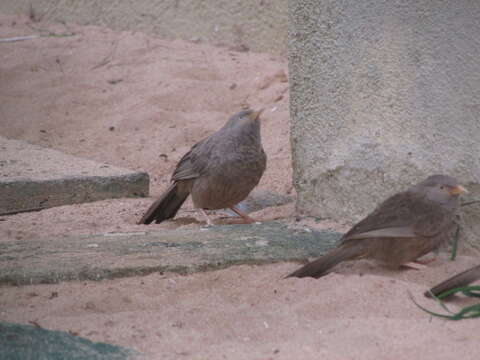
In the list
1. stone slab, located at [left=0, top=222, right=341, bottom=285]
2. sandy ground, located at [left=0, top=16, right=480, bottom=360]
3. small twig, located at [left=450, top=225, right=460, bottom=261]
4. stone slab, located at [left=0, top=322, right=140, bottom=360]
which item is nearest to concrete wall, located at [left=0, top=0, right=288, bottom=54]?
sandy ground, located at [left=0, top=16, right=480, bottom=360]

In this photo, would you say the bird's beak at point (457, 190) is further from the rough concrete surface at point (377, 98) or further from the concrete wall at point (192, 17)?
the concrete wall at point (192, 17)

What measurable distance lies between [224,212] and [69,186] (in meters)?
1.12

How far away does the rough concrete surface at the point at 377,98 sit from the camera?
11.4 ft

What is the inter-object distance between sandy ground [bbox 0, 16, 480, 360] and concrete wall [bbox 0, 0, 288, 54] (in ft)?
0.48

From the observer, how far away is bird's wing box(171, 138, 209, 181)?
4.81 metres

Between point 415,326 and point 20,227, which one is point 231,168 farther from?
point 415,326

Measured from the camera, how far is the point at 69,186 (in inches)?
201

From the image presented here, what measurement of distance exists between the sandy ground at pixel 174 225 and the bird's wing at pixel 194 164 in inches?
13.8

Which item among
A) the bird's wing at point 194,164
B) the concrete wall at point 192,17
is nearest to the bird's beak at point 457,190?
the bird's wing at point 194,164

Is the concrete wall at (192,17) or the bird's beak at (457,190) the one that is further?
the concrete wall at (192,17)

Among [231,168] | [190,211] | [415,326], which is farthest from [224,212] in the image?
[415,326]

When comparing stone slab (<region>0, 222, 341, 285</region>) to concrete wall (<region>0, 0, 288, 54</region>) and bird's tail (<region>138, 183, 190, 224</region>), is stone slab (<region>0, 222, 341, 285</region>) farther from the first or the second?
concrete wall (<region>0, 0, 288, 54</region>)

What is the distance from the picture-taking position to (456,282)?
300cm

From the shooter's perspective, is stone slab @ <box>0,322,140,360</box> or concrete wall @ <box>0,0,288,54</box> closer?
stone slab @ <box>0,322,140,360</box>
